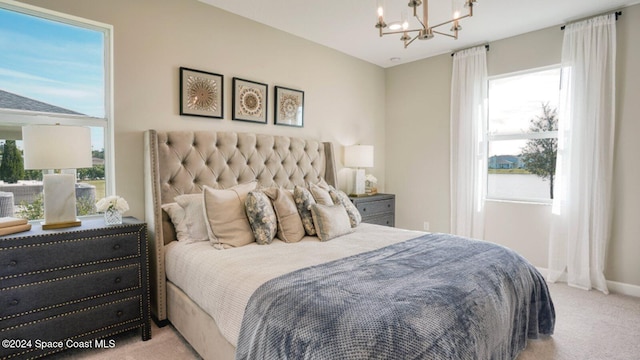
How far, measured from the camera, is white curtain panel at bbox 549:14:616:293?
122 inches

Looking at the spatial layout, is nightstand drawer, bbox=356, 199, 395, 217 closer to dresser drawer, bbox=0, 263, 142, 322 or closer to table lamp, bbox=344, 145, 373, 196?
table lamp, bbox=344, 145, 373, 196

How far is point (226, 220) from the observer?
229 centimetres

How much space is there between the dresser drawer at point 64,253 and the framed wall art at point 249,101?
5.05ft

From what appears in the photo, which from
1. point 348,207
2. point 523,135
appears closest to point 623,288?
point 523,135

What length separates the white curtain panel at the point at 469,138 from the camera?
12.8 feet

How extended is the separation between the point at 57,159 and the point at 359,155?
3.01 m

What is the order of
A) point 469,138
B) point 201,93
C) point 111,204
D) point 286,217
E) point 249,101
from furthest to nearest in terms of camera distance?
point 469,138 → point 249,101 → point 201,93 → point 286,217 → point 111,204

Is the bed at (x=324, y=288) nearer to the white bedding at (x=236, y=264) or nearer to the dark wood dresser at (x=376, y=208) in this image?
the white bedding at (x=236, y=264)

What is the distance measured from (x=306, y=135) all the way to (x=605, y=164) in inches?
118

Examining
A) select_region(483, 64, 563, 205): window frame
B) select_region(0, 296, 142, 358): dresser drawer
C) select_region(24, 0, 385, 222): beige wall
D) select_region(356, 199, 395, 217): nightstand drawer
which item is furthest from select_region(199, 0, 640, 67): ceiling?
select_region(0, 296, 142, 358): dresser drawer

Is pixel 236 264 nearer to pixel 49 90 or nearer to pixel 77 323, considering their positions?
pixel 77 323

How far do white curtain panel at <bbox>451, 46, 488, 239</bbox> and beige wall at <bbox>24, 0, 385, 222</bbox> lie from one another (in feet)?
4.92

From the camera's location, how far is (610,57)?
3.08 metres

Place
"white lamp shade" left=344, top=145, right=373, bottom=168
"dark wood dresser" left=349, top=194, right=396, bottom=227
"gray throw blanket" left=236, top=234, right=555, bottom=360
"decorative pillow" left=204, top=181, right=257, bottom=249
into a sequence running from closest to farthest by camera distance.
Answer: "gray throw blanket" left=236, top=234, right=555, bottom=360
"decorative pillow" left=204, top=181, right=257, bottom=249
"dark wood dresser" left=349, top=194, right=396, bottom=227
"white lamp shade" left=344, top=145, right=373, bottom=168
